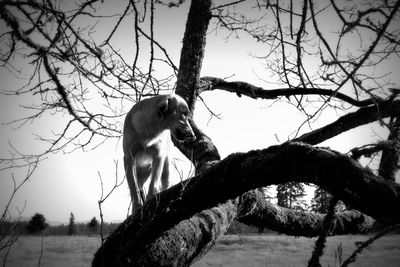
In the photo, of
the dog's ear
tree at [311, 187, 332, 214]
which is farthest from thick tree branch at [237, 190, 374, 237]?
the dog's ear

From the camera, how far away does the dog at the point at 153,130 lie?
4.09 meters

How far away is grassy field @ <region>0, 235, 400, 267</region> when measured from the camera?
52.7 meters

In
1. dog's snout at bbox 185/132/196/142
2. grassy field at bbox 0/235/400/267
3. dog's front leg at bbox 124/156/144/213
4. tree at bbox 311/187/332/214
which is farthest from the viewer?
grassy field at bbox 0/235/400/267

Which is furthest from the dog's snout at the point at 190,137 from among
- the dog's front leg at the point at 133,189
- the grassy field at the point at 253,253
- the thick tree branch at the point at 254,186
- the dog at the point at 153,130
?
the grassy field at the point at 253,253

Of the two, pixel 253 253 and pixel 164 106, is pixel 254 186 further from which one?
pixel 253 253

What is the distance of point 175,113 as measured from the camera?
4.15m

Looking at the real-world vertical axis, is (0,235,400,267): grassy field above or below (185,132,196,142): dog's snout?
below

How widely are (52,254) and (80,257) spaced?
29.3 ft

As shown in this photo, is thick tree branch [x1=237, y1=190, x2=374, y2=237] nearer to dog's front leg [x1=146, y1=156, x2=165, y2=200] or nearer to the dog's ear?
dog's front leg [x1=146, y1=156, x2=165, y2=200]

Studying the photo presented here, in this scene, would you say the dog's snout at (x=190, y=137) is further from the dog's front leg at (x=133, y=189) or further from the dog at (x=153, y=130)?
the dog's front leg at (x=133, y=189)

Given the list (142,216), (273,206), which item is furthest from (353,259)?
(273,206)

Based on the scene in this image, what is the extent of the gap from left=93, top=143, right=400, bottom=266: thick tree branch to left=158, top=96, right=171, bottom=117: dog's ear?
2.37 metres

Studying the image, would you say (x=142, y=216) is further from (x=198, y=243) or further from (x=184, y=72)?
(x=184, y=72)

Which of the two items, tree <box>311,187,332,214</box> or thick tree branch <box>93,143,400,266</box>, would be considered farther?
tree <box>311,187,332,214</box>
